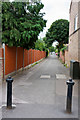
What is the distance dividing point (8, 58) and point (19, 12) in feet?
10.1

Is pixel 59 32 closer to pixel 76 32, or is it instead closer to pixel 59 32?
pixel 59 32

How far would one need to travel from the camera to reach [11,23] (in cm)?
795

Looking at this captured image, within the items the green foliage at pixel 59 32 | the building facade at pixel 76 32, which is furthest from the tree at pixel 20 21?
the green foliage at pixel 59 32

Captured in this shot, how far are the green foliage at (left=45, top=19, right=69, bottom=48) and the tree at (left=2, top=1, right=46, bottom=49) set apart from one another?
97.7 ft

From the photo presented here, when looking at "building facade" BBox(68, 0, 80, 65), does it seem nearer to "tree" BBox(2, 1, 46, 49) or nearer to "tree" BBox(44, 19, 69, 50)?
"tree" BBox(2, 1, 46, 49)

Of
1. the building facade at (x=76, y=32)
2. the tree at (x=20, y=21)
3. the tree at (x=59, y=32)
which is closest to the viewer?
the tree at (x=20, y=21)

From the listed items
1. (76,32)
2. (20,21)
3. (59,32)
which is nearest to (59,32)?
(59,32)

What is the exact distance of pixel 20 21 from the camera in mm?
8789

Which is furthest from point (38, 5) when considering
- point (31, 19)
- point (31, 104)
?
point (31, 104)

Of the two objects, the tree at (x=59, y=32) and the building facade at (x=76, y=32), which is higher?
the tree at (x=59, y=32)

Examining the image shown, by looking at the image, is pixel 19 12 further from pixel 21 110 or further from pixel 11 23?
pixel 21 110

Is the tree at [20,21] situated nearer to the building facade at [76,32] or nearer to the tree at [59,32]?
the building facade at [76,32]

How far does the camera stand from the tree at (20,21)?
7938 millimetres

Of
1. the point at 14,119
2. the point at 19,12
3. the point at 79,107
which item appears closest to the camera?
the point at 14,119
